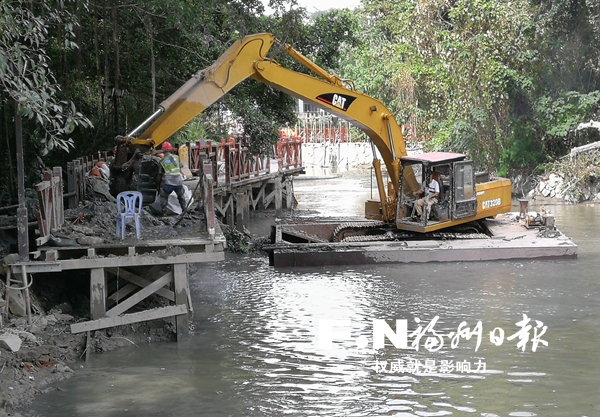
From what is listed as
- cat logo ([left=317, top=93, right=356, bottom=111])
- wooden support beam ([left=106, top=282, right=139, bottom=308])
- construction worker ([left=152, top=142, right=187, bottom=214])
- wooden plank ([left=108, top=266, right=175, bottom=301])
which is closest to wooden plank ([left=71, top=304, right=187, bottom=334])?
wooden plank ([left=108, top=266, right=175, bottom=301])

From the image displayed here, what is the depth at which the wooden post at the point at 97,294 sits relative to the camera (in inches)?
475

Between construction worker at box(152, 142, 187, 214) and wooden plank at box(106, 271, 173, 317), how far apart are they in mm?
3346

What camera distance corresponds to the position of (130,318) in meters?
12.2

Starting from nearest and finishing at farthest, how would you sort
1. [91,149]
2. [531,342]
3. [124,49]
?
[531,342] < [91,149] < [124,49]

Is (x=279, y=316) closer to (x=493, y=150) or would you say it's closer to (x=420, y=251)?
(x=420, y=251)

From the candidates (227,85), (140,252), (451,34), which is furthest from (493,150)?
(140,252)

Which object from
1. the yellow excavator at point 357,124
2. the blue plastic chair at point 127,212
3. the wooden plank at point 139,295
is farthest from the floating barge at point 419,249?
the wooden plank at point 139,295

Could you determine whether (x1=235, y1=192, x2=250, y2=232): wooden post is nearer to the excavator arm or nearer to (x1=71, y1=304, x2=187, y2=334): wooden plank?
the excavator arm

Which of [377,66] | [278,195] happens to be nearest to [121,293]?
[278,195]

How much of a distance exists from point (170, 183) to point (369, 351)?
5.55m

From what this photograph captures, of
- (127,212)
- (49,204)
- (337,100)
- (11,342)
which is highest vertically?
(337,100)

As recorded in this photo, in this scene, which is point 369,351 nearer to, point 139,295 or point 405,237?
point 139,295

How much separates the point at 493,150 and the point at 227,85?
19.8m

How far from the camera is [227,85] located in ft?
57.0
